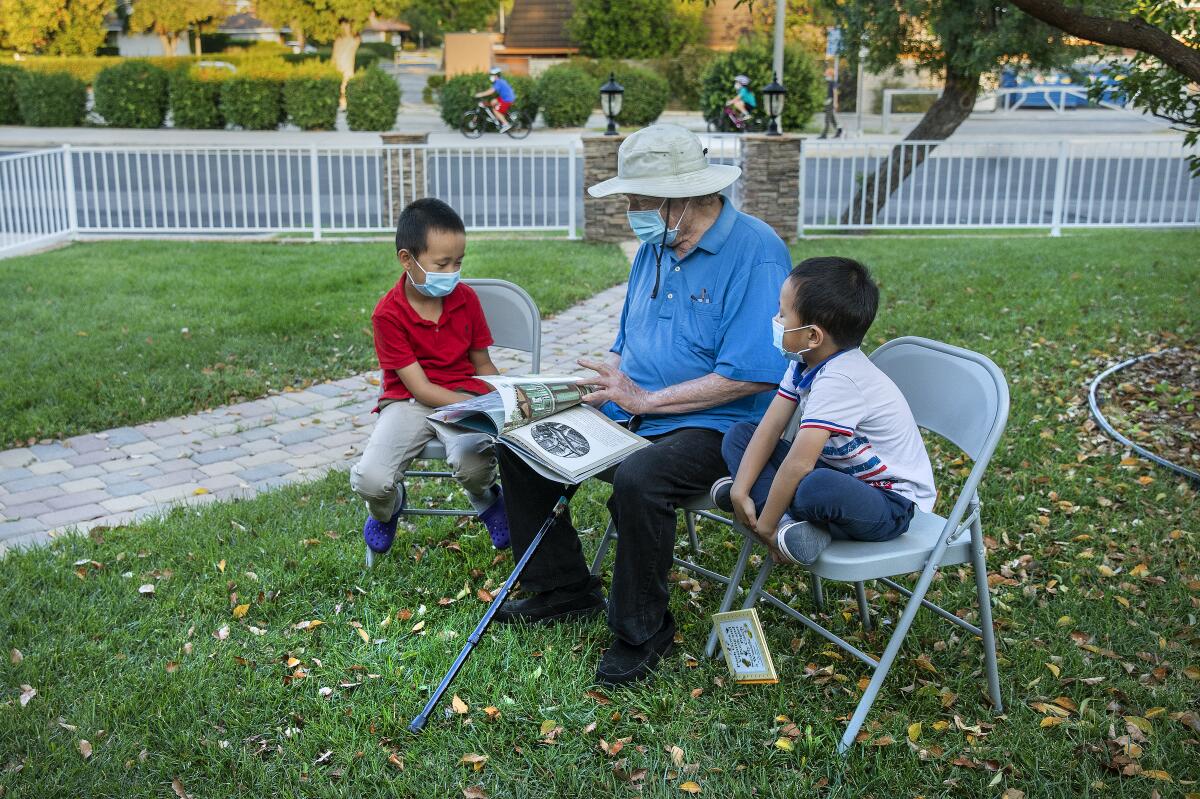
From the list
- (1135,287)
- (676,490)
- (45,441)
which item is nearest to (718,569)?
(676,490)

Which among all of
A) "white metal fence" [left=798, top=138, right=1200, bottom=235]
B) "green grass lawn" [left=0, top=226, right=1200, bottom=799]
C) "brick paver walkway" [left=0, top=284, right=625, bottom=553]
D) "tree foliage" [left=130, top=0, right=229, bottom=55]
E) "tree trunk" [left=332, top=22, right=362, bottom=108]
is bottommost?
"brick paver walkway" [left=0, top=284, right=625, bottom=553]

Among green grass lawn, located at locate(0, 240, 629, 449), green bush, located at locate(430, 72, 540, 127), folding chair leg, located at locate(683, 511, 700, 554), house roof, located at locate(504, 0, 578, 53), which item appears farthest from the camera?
house roof, located at locate(504, 0, 578, 53)

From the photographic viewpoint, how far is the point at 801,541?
123 inches

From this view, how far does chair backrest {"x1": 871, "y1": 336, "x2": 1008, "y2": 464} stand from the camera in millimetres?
3133

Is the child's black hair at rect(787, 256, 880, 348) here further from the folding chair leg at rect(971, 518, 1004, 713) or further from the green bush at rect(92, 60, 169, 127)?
the green bush at rect(92, 60, 169, 127)

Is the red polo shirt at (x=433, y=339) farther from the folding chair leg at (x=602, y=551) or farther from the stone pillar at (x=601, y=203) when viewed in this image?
the stone pillar at (x=601, y=203)

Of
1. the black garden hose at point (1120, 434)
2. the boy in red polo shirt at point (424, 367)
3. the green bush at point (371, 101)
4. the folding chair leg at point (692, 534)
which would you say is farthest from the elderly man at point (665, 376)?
the green bush at point (371, 101)

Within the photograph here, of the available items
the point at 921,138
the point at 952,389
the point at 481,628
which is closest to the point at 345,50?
the point at 921,138

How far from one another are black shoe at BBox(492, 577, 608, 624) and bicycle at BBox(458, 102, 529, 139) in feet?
71.1

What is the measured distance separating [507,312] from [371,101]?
20.6m

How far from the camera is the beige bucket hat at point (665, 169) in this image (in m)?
3.60

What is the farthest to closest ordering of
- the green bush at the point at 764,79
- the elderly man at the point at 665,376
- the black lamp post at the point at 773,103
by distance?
the green bush at the point at 764,79 → the black lamp post at the point at 773,103 → the elderly man at the point at 665,376

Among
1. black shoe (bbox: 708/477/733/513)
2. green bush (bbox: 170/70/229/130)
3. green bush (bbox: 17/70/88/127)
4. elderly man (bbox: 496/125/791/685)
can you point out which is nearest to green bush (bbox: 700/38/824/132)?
Answer: green bush (bbox: 170/70/229/130)

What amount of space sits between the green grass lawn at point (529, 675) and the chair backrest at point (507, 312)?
0.81 metres
